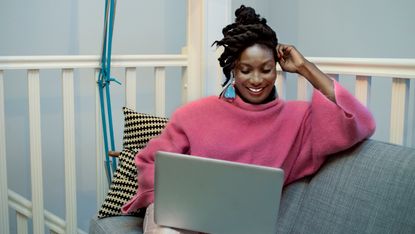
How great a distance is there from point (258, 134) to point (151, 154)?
358mm

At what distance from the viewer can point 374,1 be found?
252 centimetres

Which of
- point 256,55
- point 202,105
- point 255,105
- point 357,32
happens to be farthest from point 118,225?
point 357,32

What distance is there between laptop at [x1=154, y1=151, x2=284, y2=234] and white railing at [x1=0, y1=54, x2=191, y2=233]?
1.04m

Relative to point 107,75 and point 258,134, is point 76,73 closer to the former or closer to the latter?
point 107,75

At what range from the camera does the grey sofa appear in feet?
4.49

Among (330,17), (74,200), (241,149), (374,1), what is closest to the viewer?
(241,149)

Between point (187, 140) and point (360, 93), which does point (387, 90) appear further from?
point (187, 140)

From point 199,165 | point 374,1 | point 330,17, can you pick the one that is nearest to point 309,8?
point 330,17

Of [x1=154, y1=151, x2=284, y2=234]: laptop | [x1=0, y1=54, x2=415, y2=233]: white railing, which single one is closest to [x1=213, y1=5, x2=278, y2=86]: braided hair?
[x1=0, y1=54, x2=415, y2=233]: white railing

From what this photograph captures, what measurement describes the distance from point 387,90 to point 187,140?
1.22m

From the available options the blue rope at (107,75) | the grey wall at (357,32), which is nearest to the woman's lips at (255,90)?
the blue rope at (107,75)

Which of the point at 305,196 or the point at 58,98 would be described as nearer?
the point at 305,196

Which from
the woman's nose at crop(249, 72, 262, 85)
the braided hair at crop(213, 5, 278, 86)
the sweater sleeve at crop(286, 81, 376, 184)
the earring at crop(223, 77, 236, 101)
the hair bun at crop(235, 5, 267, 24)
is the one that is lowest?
the sweater sleeve at crop(286, 81, 376, 184)

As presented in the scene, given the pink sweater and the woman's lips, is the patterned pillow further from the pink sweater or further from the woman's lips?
the woman's lips
